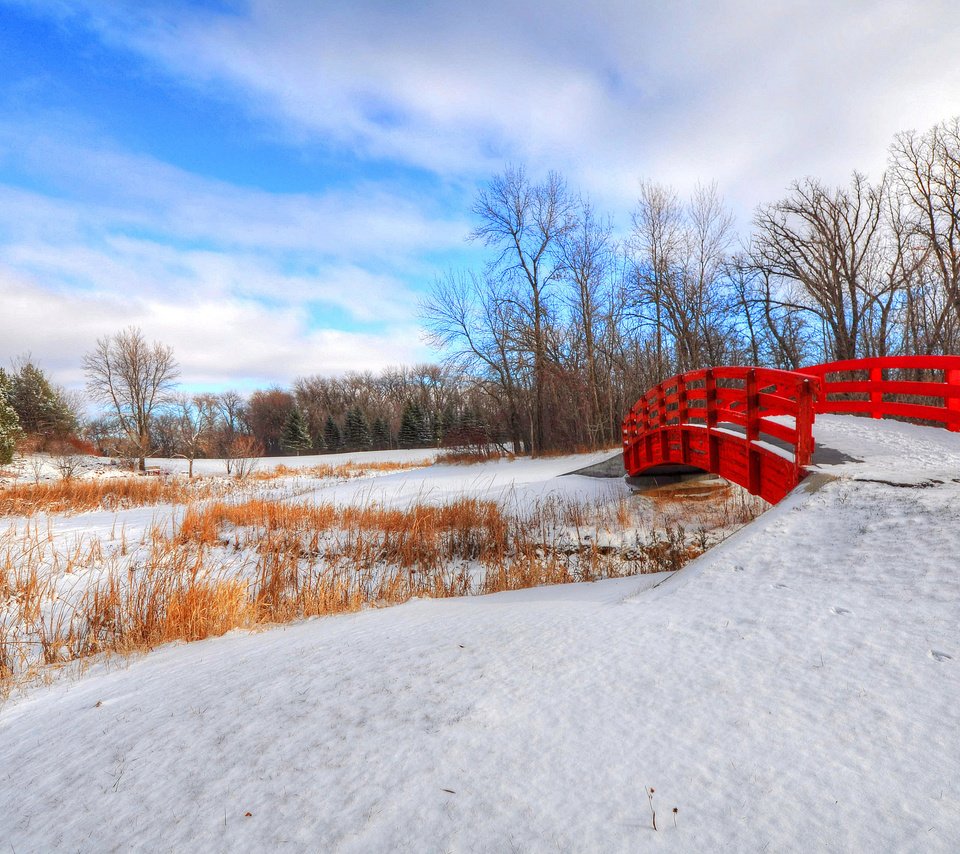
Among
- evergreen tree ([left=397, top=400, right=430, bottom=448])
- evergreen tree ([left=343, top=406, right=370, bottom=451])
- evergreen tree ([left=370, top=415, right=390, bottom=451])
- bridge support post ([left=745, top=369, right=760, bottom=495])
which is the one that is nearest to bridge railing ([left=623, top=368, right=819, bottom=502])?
bridge support post ([left=745, top=369, right=760, bottom=495])

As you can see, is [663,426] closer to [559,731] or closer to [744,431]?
[744,431]

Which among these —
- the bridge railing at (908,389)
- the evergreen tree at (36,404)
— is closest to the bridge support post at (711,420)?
the bridge railing at (908,389)

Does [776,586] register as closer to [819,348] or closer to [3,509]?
[3,509]

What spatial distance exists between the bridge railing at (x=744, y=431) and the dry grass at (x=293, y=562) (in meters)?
1.20

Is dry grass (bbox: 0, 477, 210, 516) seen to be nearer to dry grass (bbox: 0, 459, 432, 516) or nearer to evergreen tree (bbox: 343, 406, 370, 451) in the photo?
dry grass (bbox: 0, 459, 432, 516)

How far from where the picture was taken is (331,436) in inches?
2188

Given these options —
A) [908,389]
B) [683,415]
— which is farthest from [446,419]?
[908,389]

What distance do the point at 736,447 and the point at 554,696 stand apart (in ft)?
19.8

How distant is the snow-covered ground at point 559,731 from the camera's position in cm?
112

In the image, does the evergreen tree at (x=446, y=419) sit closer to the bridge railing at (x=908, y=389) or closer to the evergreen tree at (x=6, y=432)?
the evergreen tree at (x=6, y=432)

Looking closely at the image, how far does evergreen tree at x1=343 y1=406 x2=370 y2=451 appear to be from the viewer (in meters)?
53.8

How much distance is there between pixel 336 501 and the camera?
1103 cm

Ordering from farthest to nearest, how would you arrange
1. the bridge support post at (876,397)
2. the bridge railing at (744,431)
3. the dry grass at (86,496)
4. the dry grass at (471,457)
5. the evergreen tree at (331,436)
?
the evergreen tree at (331,436) → the dry grass at (471,457) → the dry grass at (86,496) → the bridge support post at (876,397) → the bridge railing at (744,431)

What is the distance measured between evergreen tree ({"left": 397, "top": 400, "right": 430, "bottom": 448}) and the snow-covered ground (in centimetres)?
4858
